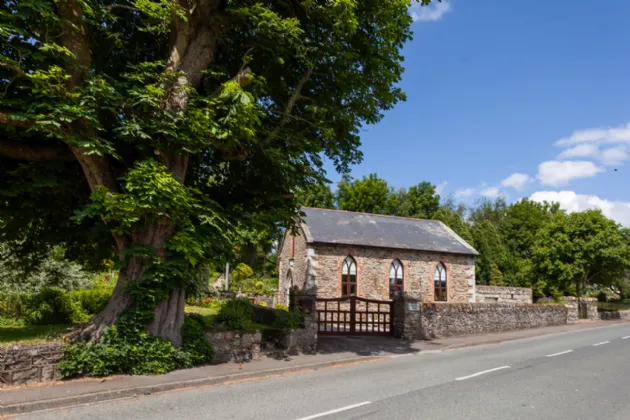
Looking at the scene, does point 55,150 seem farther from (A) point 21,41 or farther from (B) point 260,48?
(B) point 260,48

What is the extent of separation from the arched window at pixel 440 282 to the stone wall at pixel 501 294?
5.25 meters

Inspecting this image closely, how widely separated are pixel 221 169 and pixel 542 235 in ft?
92.0

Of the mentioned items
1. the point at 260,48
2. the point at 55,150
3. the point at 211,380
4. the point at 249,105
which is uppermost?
the point at 260,48

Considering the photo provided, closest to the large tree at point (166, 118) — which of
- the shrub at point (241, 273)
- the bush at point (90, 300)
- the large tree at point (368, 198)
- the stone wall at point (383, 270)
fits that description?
the bush at point (90, 300)

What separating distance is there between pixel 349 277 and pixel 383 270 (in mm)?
2370

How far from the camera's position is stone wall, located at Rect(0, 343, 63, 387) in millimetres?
7477

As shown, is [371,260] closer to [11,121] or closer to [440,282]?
[440,282]

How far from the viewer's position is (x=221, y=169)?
12.0 metres

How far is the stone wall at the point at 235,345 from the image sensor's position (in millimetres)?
10422

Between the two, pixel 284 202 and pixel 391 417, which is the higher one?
pixel 284 202

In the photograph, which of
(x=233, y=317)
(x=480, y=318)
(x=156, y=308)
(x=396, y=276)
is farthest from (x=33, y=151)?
(x=396, y=276)

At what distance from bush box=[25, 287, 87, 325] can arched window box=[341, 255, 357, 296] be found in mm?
15475

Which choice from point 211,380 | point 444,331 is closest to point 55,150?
point 211,380

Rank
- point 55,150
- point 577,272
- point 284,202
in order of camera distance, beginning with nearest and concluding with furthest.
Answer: point 55,150
point 284,202
point 577,272
